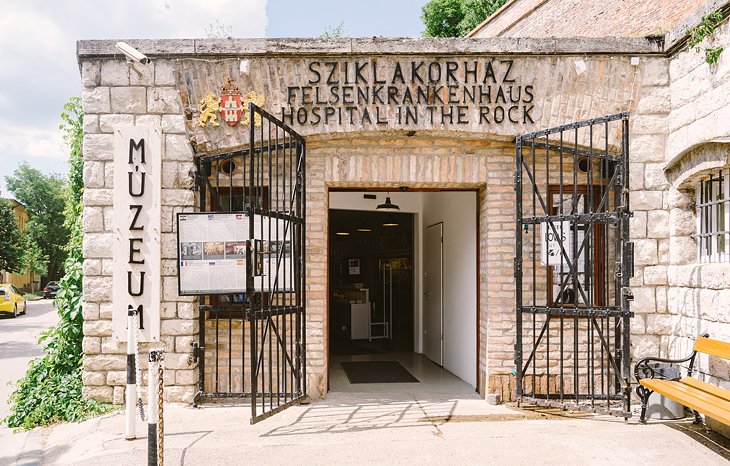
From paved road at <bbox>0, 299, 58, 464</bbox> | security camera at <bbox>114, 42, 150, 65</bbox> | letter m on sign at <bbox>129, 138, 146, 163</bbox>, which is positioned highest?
security camera at <bbox>114, 42, 150, 65</bbox>

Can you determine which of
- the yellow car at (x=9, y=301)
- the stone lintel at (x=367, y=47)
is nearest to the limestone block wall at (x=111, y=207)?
the stone lintel at (x=367, y=47)

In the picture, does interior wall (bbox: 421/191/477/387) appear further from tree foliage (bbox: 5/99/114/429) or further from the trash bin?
tree foliage (bbox: 5/99/114/429)

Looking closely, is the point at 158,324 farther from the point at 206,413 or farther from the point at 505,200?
the point at 505,200

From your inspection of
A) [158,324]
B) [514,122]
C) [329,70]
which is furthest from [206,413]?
[514,122]

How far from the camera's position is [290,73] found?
639cm

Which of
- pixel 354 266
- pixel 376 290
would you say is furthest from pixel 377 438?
pixel 354 266

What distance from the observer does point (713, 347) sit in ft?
17.2

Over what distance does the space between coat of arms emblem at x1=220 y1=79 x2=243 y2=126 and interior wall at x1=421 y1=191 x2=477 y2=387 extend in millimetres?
3086

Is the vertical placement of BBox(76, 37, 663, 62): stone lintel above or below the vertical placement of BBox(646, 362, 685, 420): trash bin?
above

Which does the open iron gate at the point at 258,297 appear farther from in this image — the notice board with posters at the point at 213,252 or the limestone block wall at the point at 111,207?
the limestone block wall at the point at 111,207

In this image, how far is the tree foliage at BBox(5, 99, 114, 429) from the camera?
20.6 feet

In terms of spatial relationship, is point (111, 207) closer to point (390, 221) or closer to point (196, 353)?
point (196, 353)

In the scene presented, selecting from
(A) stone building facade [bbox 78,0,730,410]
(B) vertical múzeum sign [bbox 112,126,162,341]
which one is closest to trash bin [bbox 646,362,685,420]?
(A) stone building facade [bbox 78,0,730,410]

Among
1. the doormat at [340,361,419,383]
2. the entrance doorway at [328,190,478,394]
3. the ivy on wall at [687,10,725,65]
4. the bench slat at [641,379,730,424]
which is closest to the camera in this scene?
the bench slat at [641,379,730,424]
